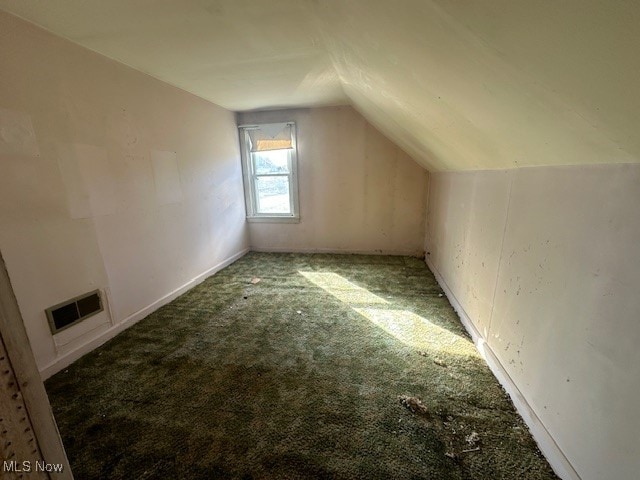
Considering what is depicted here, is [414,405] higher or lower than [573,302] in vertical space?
lower

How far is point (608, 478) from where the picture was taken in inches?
33.6

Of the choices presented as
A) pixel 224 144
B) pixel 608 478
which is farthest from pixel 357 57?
pixel 224 144

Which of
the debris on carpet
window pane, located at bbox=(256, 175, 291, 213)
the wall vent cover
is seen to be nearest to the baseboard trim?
window pane, located at bbox=(256, 175, 291, 213)

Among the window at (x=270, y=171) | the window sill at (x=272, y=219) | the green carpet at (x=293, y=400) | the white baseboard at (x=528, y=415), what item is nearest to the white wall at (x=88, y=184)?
the green carpet at (x=293, y=400)

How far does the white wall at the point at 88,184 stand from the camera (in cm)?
155

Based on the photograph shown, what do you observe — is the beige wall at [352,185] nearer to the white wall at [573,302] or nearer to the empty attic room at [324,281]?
the empty attic room at [324,281]

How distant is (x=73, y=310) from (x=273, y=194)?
2.90 metres

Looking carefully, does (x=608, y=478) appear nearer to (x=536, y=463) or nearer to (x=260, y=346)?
(x=536, y=463)

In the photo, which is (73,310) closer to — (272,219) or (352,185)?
(272,219)

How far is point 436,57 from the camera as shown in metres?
1.06

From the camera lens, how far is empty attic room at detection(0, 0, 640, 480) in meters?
0.78

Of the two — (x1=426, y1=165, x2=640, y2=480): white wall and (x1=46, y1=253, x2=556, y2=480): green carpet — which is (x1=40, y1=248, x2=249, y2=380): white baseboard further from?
(x1=426, y1=165, x2=640, y2=480): white wall

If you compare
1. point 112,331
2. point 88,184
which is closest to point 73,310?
point 112,331

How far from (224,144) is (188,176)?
0.95 metres
